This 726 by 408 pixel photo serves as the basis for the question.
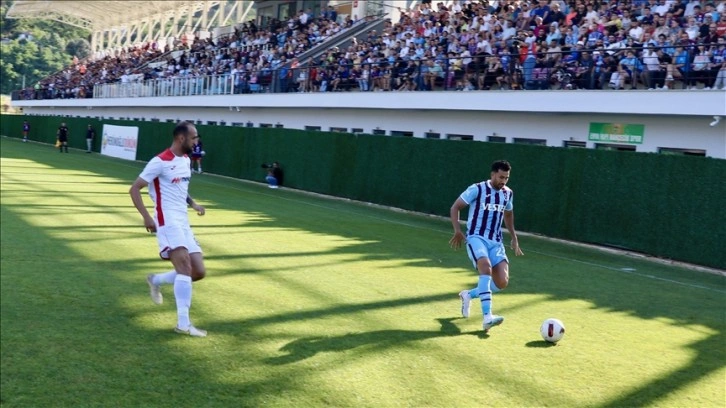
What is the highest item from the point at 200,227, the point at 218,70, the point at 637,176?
the point at 218,70

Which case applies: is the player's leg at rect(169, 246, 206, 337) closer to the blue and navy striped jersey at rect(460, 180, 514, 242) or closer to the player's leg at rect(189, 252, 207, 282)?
the player's leg at rect(189, 252, 207, 282)

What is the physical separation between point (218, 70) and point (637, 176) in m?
33.3

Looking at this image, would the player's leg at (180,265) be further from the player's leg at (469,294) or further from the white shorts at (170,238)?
the player's leg at (469,294)

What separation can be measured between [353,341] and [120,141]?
146 feet

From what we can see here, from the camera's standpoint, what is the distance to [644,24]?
23.5 meters

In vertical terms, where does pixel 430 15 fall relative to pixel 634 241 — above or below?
above

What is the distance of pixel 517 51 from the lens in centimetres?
2606

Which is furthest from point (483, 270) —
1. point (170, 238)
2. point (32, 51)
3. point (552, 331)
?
point (32, 51)

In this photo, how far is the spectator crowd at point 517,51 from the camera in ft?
70.0

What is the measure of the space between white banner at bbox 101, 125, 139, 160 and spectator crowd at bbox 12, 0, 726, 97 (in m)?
7.73

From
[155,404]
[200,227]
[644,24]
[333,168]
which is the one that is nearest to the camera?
[155,404]

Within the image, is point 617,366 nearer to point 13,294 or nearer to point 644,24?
point 13,294

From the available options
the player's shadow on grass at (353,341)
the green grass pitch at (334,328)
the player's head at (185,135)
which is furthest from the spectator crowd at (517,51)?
the player's head at (185,135)

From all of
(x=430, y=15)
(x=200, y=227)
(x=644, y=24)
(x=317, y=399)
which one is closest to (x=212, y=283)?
(x=317, y=399)
